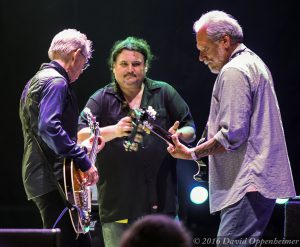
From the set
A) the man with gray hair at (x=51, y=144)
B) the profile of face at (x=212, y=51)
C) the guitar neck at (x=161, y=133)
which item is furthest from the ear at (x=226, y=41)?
the man with gray hair at (x=51, y=144)

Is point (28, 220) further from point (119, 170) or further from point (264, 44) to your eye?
point (264, 44)

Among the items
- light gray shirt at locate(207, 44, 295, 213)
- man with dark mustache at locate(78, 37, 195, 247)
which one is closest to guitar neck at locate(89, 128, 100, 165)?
man with dark mustache at locate(78, 37, 195, 247)

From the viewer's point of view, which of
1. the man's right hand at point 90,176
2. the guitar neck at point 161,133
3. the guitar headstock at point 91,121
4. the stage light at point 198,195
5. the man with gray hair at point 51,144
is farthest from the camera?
the stage light at point 198,195

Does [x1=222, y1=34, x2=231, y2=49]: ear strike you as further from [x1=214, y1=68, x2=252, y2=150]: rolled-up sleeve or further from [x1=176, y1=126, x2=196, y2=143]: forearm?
[x1=176, y1=126, x2=196, y2=143]: forearm

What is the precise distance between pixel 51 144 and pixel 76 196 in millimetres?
371

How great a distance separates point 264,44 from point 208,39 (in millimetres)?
2734

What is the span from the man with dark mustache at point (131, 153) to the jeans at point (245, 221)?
1.32 m

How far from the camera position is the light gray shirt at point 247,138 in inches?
129

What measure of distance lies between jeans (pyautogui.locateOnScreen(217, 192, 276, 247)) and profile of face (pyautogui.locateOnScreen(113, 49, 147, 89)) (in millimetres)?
1701

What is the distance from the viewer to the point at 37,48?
21.2 feet

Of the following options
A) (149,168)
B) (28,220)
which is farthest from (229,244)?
(28,220)

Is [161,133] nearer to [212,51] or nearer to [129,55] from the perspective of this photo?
[212,51]

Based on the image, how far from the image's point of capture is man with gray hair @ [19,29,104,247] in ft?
12.2

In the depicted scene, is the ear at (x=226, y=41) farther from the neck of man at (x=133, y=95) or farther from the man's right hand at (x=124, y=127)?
the neck of man at (x=133, y=95)
